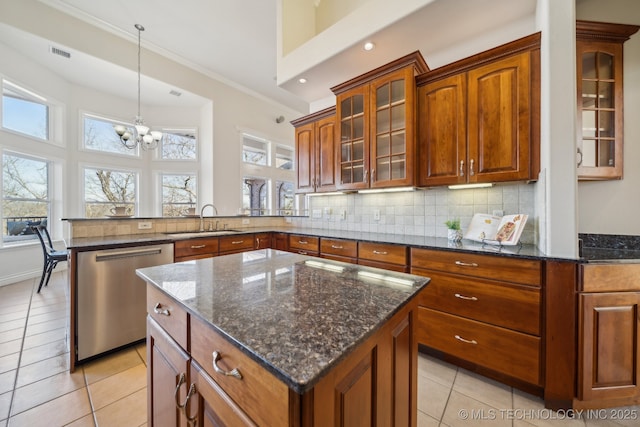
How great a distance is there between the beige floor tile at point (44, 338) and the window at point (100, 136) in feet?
11.8

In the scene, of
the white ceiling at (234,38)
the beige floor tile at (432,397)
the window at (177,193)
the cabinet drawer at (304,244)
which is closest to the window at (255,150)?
the white ceiling at (234,38)

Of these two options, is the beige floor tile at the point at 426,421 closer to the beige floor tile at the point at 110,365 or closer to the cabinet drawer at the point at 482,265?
the cabinet drawer at the point at 482,265

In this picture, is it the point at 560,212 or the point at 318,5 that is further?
the point at 318,5

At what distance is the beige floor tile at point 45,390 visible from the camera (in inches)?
59.3

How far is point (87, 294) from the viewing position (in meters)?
1.86

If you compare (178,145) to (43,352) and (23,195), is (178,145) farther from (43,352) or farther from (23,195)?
(43,352)

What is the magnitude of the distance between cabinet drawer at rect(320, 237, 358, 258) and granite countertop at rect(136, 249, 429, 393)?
1.09m

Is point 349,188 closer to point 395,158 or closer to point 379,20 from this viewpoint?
point 395,158

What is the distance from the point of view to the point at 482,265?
1668 mm

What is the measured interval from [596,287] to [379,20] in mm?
2430

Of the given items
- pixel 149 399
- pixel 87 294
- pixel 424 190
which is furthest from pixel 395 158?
pixel 87 294

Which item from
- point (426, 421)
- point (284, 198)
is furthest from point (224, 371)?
point (284, 198)

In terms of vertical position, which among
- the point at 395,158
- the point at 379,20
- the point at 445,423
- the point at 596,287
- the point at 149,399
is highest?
the point at 379,20

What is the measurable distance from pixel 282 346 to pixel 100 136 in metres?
6.01
